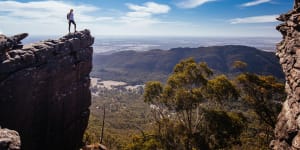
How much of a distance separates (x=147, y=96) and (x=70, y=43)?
34.1ft

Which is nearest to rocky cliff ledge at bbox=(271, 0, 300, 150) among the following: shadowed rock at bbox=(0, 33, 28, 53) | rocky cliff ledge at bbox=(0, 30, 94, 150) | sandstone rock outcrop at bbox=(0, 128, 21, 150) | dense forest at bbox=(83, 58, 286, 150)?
dense forest at bbox=(83, 58, 286, 150)

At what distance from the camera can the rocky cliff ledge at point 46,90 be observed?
2277cm

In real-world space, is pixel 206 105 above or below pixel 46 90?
below

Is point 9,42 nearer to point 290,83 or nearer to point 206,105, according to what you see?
point 206,105

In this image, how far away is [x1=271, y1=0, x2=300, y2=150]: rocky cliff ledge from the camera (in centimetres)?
1945

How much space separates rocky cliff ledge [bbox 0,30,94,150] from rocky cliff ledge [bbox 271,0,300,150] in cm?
2001

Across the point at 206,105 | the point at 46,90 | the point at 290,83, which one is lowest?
the point at 206,105

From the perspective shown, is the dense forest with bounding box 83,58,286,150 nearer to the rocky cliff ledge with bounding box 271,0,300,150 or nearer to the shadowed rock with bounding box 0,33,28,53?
the rocky cliff ledge with bounding box 271,0,300,150

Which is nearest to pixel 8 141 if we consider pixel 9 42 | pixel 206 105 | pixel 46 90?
pixel 46 90

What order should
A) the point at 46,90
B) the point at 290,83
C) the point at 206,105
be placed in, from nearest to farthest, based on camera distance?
the point at 290,83
the point at 46,90
the point at 206,105

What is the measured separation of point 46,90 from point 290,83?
21160 millimetres

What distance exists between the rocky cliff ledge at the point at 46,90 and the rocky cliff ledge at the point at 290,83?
65.7 ft

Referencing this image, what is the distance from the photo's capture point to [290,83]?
70.3ft

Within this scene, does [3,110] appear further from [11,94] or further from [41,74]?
[41,74]
